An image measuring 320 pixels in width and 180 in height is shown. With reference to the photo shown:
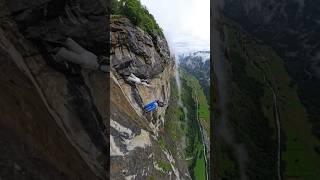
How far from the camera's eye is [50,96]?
2.60 ft

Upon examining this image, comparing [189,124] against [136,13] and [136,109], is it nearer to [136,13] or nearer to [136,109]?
[136,109]

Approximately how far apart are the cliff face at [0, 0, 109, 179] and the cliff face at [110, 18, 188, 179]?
0.08 metres

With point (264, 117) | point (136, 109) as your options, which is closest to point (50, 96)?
point (136, 109)

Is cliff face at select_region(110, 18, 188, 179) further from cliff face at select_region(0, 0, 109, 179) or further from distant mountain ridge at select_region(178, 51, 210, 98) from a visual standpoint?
distant mountain ridge at select_region(178, 51, 210, 98)

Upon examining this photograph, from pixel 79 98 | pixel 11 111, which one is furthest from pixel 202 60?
pixel 11 111

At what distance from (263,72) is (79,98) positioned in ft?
1.68

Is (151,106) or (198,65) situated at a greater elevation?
(198,65)

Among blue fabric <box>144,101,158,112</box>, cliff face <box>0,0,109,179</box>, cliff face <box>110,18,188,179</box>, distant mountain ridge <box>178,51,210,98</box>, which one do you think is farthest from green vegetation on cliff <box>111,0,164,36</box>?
distant mountain ridge <box>178,51,210,98</box>

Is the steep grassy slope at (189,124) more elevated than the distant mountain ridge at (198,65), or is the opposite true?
the distant mountain ridge at (198,65)

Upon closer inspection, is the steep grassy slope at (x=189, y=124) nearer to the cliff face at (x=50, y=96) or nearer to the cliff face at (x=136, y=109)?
the cliff face at (x=136, y=109)

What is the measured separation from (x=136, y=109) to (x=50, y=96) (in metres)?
0.30

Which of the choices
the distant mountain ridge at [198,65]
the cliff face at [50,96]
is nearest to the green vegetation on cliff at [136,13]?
the cliff face at [50,96]

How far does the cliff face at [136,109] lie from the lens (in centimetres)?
91

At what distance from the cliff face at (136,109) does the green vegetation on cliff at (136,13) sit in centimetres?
2
